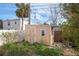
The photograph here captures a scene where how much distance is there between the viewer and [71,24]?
157 centimetres

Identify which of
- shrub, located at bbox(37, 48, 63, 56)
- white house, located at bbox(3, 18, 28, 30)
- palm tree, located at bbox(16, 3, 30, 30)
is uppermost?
palm tree, located at bbox(16, 3, 30, 30)

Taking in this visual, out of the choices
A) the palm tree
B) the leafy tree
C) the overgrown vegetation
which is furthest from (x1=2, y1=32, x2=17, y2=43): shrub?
the leafy tree

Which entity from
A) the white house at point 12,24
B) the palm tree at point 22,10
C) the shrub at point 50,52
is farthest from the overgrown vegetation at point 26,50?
the palm tree at point 22,10

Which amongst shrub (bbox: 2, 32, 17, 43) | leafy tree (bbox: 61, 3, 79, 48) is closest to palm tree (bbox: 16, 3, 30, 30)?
shrub (bbox: 2, 32, 17, 43)

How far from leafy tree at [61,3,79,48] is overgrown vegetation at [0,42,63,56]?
0.17 meters

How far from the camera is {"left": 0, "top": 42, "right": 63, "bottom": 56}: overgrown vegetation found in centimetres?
156

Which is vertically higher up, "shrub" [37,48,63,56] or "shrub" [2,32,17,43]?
"shrub" [2,32,17,43]

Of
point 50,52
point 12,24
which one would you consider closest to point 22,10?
point 12,24

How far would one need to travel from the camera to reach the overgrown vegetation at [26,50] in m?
1.56

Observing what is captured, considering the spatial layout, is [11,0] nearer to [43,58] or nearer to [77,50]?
[43,58]

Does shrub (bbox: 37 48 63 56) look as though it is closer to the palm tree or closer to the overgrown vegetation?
the overgrown vegetation

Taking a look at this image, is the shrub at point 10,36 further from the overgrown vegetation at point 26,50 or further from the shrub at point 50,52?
the shrub at point 50,52

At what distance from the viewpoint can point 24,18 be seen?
157cm

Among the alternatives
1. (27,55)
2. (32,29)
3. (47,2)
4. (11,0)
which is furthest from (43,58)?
(11,0)
